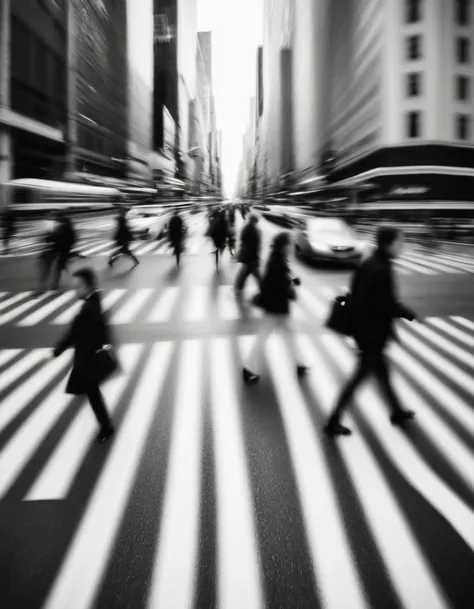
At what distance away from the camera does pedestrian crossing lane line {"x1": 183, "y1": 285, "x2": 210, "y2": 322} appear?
10.4 metres

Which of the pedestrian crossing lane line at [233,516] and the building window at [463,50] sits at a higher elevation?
the building window at [463,50]

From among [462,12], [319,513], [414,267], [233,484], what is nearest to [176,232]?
[414,267]

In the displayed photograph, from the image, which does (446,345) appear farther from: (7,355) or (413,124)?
(413,124)

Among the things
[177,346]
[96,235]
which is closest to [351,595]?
[177,346]

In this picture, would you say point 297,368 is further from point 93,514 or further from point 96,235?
point 96,235

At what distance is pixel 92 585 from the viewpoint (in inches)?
125

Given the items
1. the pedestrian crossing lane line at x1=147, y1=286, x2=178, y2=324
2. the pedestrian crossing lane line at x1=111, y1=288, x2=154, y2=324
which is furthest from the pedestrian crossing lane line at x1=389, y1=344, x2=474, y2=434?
the pedestrian crossing lane line at x1=111, y1=288, x2=154, y2=324

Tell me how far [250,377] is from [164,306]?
4.97 meters

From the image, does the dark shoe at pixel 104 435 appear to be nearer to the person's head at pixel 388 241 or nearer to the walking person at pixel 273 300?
the walking person at pixel 273 300

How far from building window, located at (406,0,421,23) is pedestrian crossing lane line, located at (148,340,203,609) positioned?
185 ft

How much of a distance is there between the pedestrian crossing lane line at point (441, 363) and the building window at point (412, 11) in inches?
2092

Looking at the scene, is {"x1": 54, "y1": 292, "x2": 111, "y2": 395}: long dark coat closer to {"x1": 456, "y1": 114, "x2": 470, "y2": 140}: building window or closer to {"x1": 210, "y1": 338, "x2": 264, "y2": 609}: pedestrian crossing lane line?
{"x1": 210, "y1": 338, "x2": 264, "y2": 609}: pedestrian crossing lane line

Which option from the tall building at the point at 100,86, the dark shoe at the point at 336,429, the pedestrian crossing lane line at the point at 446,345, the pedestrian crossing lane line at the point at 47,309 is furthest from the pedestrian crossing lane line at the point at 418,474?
the tall building at the point at 100,86

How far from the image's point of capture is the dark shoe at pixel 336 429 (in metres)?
5.16
